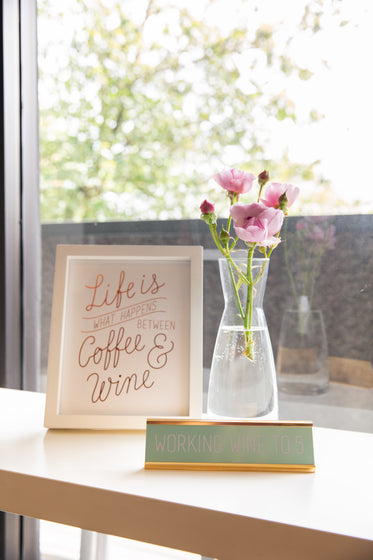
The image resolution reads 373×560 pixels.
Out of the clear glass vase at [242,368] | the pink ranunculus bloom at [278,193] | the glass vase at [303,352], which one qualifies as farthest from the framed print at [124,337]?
the glass vase at [303,352]

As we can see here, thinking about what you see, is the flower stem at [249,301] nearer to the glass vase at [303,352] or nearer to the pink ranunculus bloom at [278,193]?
the pink ranunculus bloom at [278,193]

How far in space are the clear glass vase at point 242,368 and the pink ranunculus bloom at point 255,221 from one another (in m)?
0.09

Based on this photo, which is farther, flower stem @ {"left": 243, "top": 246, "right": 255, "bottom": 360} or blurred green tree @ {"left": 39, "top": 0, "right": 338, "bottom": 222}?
blurred green tree @ {"left": 39, "top": 0, "right": 338, "bottom": 222}

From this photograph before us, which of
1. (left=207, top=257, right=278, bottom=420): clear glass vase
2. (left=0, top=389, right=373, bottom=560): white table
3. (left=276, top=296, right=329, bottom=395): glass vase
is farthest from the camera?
(left=276, top=296, right=329, bottom=395): glass vase

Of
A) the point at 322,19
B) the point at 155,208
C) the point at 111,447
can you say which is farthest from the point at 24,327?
the point at 322,19

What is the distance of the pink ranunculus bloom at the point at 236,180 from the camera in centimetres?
84

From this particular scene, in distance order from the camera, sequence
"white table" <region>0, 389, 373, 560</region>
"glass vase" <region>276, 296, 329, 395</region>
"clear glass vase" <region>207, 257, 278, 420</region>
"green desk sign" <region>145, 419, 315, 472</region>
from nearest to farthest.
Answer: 1. "white table" <region>0, 389, 373, 560</region>
2. "green desk sign" <region>145, 419, 315, 472</region>
3. "clear glass vase" <region>207, 257, 278, 420</region>
4. "glass vase" <region>276, 296, 329, 395</region>

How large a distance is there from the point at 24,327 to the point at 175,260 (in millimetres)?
538

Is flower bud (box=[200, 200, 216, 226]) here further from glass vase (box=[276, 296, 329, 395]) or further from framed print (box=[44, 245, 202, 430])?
glass vase (box=[276, 296, 329, 395])

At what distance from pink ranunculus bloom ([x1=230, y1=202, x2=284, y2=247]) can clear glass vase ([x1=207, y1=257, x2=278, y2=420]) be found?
0.30 feet

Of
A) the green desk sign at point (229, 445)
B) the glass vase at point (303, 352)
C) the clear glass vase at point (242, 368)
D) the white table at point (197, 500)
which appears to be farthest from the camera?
the glass vase at point (303, 352)

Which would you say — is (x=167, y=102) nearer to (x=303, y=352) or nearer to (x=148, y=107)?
(x=148, y=107)

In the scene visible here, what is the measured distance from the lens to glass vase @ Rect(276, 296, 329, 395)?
40.2 inches

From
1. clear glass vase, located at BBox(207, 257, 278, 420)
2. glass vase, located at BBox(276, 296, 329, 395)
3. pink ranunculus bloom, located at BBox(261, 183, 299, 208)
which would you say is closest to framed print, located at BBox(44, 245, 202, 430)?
clear glass vase, located at BBox(207, 257, 278, 420)
